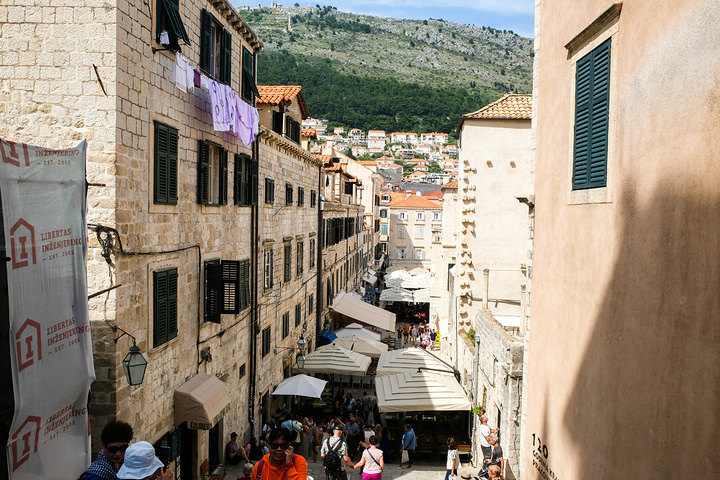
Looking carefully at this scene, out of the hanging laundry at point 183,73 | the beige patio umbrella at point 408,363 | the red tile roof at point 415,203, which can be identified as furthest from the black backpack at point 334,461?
the red tile roof at point 415,203

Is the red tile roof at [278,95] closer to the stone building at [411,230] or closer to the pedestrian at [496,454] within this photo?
the pedestrian at [496,454]

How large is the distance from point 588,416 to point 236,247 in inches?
406

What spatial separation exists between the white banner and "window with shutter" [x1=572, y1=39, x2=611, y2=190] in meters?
6.29

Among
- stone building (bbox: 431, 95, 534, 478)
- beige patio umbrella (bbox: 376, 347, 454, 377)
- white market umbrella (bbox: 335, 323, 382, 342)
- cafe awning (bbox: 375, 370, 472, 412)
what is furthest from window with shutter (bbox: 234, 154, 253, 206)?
white market umbrella (bbox: 335, 323, 382, 342)

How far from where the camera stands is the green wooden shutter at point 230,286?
13.4 m

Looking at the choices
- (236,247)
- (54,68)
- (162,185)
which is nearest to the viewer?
(54,68)

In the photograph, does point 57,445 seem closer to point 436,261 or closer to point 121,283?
point 121,283

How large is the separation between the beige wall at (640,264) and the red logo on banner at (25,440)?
245 inches

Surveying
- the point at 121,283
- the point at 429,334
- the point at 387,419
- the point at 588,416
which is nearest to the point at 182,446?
the point at 121,283

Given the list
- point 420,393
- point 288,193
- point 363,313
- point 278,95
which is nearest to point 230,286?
point 420,393

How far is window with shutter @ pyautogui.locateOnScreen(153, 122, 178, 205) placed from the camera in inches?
403

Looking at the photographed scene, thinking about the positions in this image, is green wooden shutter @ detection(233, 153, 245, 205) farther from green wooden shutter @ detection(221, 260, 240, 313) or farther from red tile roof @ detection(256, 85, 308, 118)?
red tile roof @ detection(256, 85, 308, 118)

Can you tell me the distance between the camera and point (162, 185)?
10.5 metres

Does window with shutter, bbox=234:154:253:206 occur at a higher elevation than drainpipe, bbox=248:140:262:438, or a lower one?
higher
